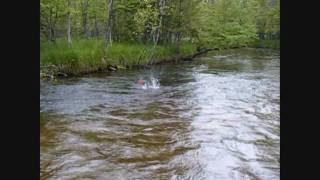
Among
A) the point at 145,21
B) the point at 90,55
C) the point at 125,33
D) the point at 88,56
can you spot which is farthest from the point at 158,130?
the point at 125,33

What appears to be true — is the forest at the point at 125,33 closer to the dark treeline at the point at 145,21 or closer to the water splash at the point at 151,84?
the dark treeline at the point at 145,21

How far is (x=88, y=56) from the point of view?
71.7 ft

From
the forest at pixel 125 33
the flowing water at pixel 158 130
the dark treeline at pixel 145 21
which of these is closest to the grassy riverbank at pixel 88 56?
the forest at pixel 125 33

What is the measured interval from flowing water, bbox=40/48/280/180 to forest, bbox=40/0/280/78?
2.68 meters

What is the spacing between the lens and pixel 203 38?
1610 inches

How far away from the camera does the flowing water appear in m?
7.73

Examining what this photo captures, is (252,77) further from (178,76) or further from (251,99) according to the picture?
(251,99)

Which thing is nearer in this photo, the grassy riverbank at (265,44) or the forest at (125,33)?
the forest at (125,33)

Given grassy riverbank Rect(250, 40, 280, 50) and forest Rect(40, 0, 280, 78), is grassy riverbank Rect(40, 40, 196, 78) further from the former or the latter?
grassy riverbank Rect(250, 40, 280, 50)

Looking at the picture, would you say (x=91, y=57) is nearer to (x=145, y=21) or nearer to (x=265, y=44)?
(x=145, y=21)

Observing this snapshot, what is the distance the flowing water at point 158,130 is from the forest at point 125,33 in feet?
8.80

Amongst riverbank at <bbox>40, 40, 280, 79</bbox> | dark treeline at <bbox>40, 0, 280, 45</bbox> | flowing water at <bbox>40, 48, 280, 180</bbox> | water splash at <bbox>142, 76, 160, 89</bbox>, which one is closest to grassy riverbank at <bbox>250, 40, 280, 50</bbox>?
dark treeline at <bbox>40, 0, 280, 45</bbox>

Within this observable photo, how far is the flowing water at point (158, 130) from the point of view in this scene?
7730 mm
